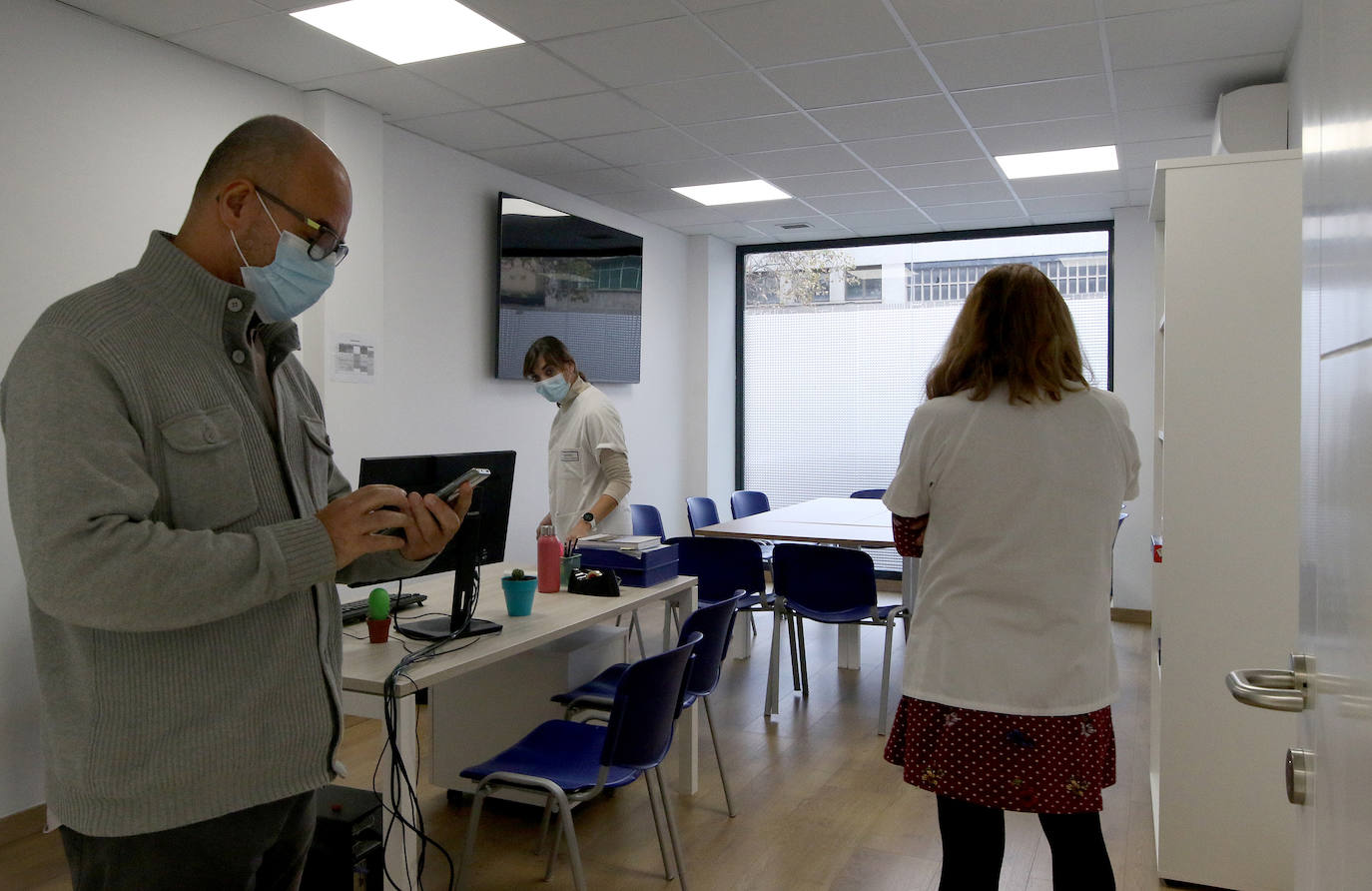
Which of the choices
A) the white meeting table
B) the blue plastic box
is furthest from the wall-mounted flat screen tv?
the blue plastic box

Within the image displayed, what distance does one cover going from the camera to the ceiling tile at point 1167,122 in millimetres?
4562

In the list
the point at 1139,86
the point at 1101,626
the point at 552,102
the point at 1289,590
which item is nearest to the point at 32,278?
the point at 552,102

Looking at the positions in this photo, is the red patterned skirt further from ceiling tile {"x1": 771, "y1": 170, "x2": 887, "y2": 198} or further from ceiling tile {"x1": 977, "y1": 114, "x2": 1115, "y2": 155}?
ceiling tile {"x1": 771, "y1": 170, "x2": 887, "y2": 198}

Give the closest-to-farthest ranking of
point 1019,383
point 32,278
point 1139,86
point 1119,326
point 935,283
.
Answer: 1. point 1019,383
2. point 32,278
3. point 1139,86
4. point 1119,326
5. point 935,283

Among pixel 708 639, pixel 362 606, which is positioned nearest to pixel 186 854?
pixel 362 606

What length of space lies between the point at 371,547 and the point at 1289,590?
244 centimetres

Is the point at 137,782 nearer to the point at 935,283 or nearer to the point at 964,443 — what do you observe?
the point at 964,443

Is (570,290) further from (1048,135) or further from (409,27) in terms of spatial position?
(1048,135)

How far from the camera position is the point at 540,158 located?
17.7 feet

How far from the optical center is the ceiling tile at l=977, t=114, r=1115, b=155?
477 cm

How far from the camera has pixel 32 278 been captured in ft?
10.6

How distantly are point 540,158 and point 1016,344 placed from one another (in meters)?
4.07

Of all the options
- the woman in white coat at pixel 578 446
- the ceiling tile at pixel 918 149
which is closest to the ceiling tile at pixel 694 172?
the ceiling tile at pixel 918 149

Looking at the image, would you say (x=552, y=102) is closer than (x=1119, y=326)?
Yes
